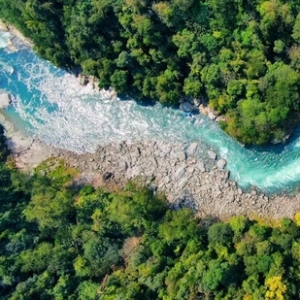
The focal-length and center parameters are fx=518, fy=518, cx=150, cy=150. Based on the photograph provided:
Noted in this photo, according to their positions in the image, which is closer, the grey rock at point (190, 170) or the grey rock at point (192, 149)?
the grey rock at point (190, 170)

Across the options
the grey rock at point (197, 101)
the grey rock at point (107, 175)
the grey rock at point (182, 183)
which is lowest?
the grey rock at point (107, 175)

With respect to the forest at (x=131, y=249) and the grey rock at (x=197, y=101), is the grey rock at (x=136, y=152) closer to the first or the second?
the forest at (x=131, y=249)

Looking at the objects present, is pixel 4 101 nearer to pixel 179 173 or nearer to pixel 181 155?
pixel 181 155

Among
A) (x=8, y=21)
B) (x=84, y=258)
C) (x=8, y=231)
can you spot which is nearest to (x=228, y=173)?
(x=84, y=258)

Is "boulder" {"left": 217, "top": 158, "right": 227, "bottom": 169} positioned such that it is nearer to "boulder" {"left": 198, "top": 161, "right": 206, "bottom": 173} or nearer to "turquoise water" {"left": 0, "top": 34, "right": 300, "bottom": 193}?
"turquoise water" {"left": 0, "top": 34, "right": 300, "bottom": 193}

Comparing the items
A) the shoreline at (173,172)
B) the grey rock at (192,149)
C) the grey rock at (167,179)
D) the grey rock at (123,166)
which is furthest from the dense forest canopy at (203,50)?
the grey rock at (167,179)

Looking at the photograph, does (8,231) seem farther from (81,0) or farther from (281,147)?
(281,147)

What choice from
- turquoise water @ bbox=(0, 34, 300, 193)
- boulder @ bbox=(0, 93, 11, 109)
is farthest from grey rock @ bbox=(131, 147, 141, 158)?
boulder @ bbox=(0, 93, 11, 109)
